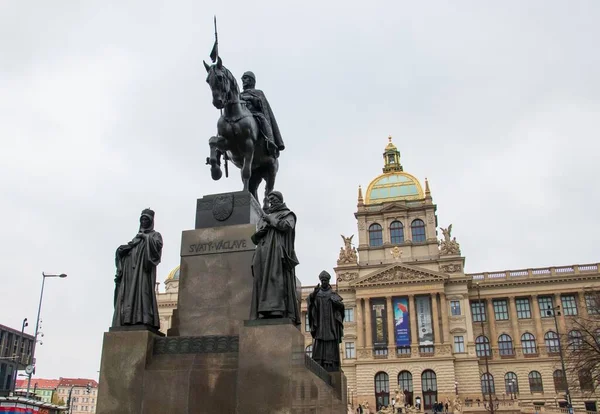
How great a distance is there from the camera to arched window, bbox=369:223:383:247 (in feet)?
260

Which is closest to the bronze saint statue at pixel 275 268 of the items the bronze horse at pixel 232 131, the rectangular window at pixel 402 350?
the bronze horse at pixel 232 131

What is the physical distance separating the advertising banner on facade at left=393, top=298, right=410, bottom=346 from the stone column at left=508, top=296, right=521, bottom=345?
1404cm

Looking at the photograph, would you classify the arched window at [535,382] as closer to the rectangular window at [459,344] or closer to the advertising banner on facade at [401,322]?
the rectangular window at [459,344]

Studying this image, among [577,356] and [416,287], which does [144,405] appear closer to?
[577,356]

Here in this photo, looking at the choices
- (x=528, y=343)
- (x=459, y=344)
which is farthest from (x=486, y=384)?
(x=528, y=343)

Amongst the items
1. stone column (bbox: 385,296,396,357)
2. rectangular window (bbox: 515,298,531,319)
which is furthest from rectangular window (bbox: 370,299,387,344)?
→ rectangular window (bbox: 515,298,531,319)

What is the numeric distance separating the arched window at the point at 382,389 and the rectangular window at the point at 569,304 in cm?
2498

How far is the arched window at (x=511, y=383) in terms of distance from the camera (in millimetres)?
70000

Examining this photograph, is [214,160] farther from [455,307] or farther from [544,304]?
[544,304]

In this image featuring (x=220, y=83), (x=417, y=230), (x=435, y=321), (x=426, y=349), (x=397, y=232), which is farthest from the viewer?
(x=397, y=232)

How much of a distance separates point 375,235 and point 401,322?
528 inches

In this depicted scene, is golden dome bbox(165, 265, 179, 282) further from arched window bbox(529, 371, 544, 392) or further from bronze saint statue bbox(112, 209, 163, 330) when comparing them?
bronze saint statue bbox(112, 209, 163, 330)

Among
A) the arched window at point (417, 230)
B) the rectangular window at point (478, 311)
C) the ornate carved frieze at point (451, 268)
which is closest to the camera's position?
the ornate carved frieze at point (451, 268)

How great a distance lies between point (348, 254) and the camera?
77812mm
